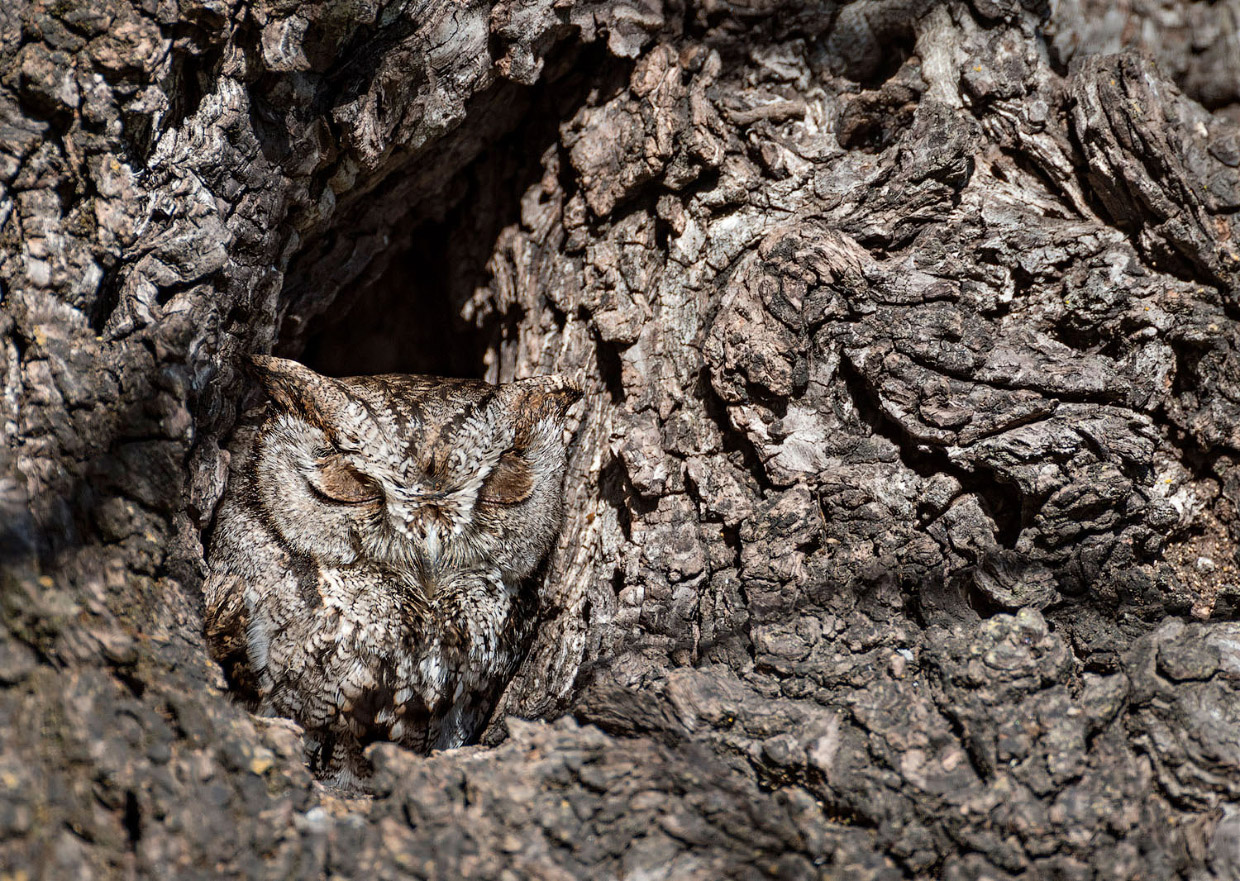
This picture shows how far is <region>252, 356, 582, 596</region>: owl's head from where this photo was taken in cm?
203

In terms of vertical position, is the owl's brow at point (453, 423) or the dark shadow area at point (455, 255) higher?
the dark shadow area at point (455, 255)

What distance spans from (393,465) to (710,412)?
31.3 inches

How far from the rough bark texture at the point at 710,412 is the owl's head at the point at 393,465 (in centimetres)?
18

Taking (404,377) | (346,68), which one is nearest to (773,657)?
(404,377)

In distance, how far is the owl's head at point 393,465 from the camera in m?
2.03

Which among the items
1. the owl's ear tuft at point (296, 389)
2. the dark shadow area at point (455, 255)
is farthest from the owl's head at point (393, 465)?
the dark shadow area at point (455, 255)

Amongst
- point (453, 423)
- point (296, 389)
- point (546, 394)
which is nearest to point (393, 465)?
point (453, 423)

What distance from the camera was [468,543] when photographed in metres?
2.17

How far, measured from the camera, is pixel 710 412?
2.06m

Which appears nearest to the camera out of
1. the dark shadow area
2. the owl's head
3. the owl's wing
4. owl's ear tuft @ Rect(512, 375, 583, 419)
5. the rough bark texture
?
the rough bark texture

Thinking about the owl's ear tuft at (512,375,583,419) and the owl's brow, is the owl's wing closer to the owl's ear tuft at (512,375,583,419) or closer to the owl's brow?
the owl's brow

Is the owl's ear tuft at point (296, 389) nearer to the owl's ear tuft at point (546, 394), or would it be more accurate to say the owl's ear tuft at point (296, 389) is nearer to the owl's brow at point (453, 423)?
the owl's brow at point (453, 423)

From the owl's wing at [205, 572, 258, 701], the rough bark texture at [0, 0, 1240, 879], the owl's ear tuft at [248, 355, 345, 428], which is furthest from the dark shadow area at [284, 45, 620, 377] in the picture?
the owl's wing at [205, 572, 258, 701]

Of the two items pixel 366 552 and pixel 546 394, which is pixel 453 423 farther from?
pixel 366 552
